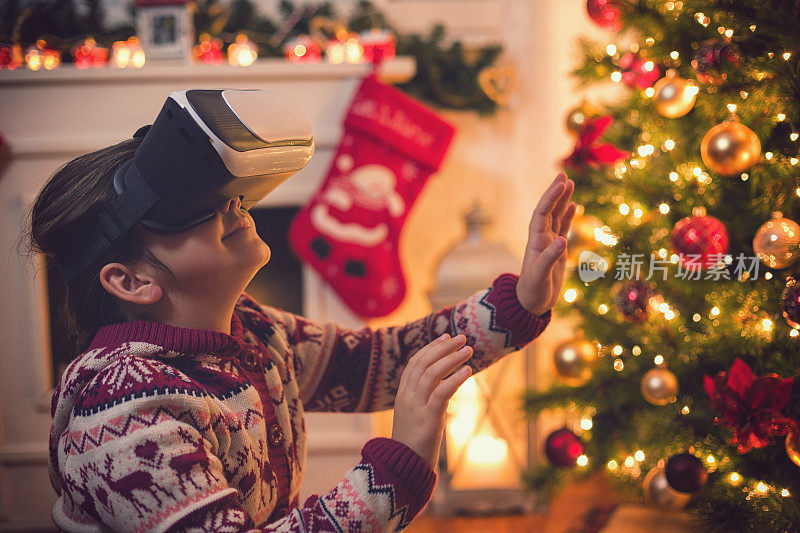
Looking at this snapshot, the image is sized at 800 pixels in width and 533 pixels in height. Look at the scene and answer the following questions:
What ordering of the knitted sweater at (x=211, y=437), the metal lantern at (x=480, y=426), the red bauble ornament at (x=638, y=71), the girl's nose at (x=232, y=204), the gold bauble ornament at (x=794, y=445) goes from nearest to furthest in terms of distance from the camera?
the knitted sweater at (x=211, y=437), the girl's nose at (x=232, y=204), the gold bauble ornament at (x=794, y=445), the red bauble ornament at (x=638, y=71), the metal lantern at (x=480, y=426)

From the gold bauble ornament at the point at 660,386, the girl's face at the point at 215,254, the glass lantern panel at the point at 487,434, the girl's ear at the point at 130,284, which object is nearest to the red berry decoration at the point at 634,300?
the gold bauble ornament at the point at 660,386

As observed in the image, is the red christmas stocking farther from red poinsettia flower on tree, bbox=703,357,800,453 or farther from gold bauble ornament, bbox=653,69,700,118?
red poinsettia flower on tree, bbox=703,357,800,453

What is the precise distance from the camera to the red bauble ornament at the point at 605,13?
3.96 ft

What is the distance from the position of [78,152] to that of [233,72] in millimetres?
516

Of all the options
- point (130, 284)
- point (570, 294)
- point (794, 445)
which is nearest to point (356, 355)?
point (130, 284)

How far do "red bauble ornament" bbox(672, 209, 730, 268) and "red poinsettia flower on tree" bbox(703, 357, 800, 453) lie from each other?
0.18 metres

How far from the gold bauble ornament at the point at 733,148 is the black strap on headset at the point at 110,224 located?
2.71 feet

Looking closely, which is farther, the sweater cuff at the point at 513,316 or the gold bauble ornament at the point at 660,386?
the gold bauble ornament at the point at 660,386

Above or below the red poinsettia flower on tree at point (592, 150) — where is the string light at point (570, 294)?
below

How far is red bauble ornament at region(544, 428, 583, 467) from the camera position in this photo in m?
1.35

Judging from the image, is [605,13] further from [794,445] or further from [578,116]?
[794,445]

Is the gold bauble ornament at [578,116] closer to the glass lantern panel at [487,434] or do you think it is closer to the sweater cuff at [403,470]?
the glass lantern panel at [487,434]

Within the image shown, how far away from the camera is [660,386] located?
1.13m

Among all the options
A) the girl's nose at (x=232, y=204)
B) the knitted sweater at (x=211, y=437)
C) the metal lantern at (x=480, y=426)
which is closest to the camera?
the knitted sweater at (x=211, y=437)
